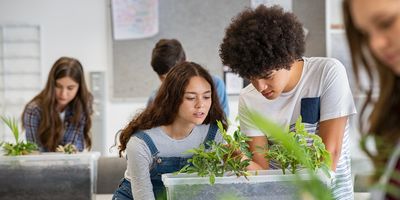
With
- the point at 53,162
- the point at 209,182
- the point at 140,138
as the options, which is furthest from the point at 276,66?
the point at 53,162

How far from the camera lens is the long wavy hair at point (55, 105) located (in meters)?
3.04

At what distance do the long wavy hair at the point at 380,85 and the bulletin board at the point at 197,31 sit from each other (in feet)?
12.9

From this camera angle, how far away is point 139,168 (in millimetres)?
2037

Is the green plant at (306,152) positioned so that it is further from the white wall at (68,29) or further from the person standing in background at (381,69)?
the white wall at (68,29)

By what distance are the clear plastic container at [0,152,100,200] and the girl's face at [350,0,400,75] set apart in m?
2.01

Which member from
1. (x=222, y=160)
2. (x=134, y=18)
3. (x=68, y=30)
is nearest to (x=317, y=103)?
(x=222, y=160)

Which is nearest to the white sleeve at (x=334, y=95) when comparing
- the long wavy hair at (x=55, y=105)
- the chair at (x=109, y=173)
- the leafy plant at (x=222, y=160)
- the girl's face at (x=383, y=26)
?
the leafy plant at (x=222, y=160)

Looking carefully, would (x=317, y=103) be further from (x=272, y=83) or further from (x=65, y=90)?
(x=65, y=90)

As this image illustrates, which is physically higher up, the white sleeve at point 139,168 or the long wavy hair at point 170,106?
the long wavy hair at point 170,106

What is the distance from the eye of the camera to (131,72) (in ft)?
15.7

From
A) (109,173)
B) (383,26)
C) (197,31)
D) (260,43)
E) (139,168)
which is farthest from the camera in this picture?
(197,31)

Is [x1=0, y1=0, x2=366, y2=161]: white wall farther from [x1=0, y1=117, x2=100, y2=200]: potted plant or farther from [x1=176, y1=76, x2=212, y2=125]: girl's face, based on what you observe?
[x1=176, y1=76, x2=212, y2=125]: girl's face

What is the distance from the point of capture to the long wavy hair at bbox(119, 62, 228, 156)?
7.21 feet

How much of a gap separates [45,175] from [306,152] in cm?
132
